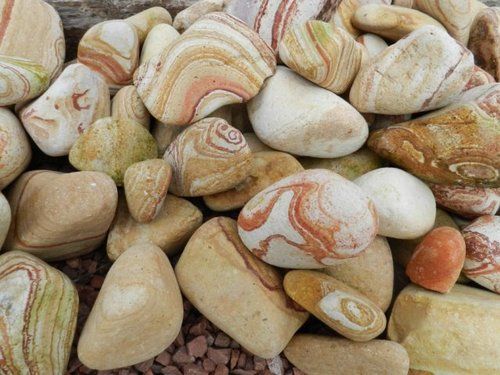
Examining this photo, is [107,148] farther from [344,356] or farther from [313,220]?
[344,356]

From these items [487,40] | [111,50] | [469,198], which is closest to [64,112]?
[111,50]

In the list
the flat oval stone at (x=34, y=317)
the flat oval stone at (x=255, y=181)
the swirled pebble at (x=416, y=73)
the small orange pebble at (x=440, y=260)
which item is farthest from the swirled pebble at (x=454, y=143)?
the flat oval stone at (x=34, y=317)

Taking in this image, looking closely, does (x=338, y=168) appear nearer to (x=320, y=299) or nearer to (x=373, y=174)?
(x=373, y=174)

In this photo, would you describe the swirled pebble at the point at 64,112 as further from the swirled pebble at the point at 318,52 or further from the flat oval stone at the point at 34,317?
the swirled pebble at the point at 318,52

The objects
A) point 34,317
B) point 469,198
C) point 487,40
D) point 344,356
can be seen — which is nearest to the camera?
point 34,317

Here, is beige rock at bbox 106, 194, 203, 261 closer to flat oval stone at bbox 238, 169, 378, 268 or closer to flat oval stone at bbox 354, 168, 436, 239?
flat oval stone at bbox 238, 169, 378, 268

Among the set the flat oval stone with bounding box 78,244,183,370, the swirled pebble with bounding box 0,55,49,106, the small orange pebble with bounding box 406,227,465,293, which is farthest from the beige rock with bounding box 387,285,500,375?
the swirled pebble with bounding box 0,55,49,106
